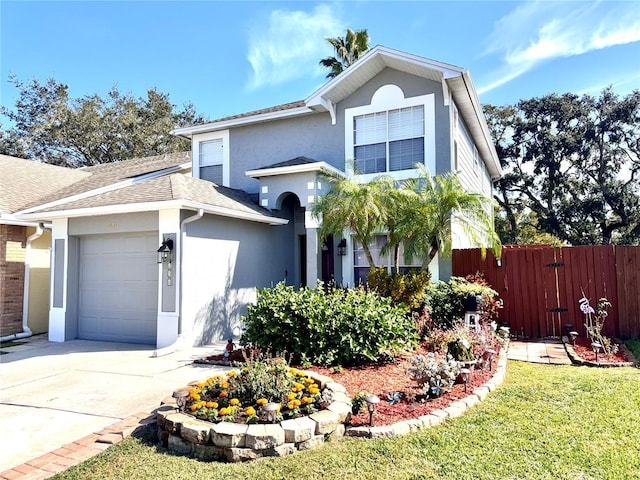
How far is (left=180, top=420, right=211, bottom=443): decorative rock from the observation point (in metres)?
3.82

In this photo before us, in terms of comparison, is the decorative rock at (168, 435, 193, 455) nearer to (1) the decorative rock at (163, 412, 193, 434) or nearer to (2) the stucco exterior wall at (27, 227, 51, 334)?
(1) the decorative rock at (163, 412, 193, 434)

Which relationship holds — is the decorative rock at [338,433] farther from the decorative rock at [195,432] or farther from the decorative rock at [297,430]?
the decorative rock at [195,432]

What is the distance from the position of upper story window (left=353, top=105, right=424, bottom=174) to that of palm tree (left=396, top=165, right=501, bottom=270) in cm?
202

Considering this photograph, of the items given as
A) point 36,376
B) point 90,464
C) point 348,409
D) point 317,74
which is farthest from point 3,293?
point 317,74

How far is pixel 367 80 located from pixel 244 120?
410 centimetres

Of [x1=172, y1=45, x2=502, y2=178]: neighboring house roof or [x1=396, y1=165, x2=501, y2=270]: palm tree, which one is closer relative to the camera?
[x1=396, y1=165, x2=501, y2=270]: palm tree

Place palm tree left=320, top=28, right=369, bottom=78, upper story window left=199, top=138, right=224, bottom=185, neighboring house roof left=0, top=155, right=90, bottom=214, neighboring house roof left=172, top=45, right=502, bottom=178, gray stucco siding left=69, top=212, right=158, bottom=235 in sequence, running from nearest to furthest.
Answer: gray stucco siding left=69, top=212, right=158, bottom=235 < neighboring house roof left=172, top=45, right=502, bottom=178 < neighboring house roof left=0, top=155, right=90, bottom=214 < upper story window left=199, top=138, right=224, bottom=185 < palm tree left=320, top=28, right=369, bottom=78

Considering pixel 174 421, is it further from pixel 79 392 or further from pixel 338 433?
pixel 79 392

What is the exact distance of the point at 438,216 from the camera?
349 inches

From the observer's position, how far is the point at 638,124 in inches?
953

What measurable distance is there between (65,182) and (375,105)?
1111 centimetres

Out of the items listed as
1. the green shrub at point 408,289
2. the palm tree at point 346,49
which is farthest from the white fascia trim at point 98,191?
the palm tree at point 346,49

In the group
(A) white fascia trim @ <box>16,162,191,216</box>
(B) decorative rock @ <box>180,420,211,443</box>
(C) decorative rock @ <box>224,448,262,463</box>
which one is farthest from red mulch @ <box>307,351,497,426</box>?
(A) white fascia trim @ <box>16,162,191,216</box>

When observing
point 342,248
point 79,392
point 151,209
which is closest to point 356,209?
point 342,248
